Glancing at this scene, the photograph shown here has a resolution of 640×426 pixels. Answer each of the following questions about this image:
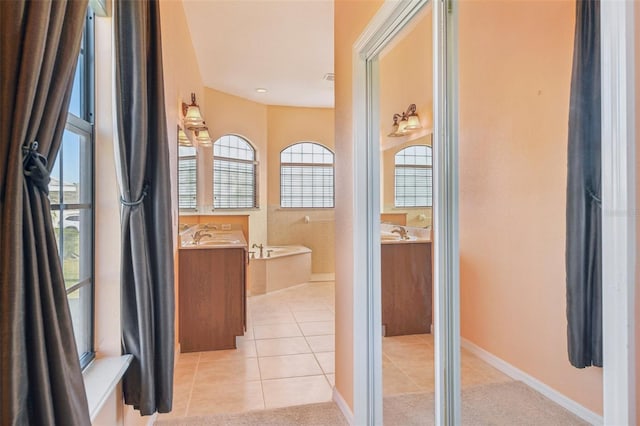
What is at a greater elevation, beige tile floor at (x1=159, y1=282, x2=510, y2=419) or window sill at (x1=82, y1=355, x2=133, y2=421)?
window sill at (x1=82, y1=355, x2=133, y2=421)

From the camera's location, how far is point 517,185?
3.92 ft

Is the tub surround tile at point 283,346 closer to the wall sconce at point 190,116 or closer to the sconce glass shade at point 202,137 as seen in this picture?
the wall sconce at point 190,116

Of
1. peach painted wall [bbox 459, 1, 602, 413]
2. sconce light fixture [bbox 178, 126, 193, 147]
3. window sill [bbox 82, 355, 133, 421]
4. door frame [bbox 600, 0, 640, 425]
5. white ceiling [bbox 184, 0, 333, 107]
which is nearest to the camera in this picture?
door frame [bbox 600, 0, 640, 425]

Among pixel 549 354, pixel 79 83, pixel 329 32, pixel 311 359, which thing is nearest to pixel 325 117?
pixel 329 32

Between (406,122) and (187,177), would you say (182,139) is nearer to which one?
(187,177)

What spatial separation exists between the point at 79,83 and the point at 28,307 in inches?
Answer: 42.9

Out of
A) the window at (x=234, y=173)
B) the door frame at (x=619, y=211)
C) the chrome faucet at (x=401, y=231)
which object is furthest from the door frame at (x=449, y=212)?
the window at (x=234, y=173)

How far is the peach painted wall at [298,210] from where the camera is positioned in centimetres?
673

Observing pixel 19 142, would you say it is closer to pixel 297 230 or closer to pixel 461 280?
pixel 461 280

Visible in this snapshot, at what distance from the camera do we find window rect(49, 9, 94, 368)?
1.43 m

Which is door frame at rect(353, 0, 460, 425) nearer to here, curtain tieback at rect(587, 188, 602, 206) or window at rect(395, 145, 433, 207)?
window at rect(395, 145, 433, 207)

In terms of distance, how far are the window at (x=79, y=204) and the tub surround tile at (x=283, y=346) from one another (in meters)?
1.96

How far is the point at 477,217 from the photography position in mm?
1350

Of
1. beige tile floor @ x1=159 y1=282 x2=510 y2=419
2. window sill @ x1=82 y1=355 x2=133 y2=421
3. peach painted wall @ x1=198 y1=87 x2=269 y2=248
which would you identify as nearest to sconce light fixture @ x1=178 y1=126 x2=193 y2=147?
peach painted wall @ x1=198 y1=87 x2=269 y2=248
